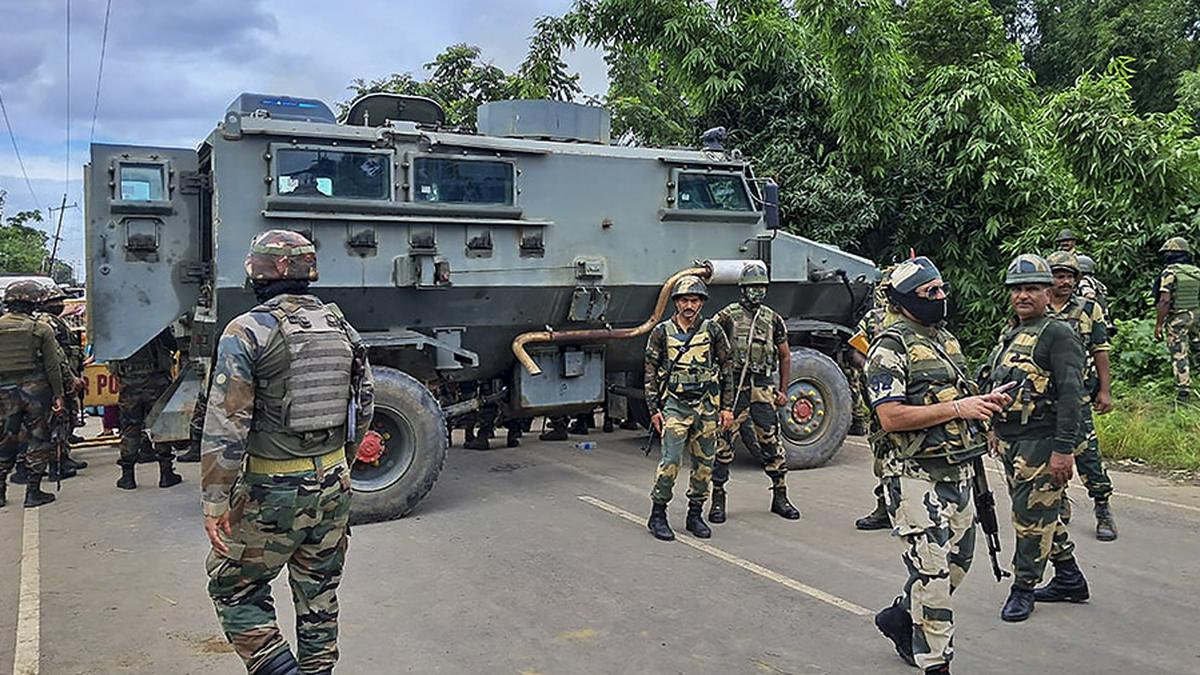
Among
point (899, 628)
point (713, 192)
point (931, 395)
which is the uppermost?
point (713, 192)

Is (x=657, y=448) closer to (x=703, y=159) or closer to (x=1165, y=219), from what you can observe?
(x=703, y=159)

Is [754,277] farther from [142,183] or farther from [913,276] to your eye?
[142,183]

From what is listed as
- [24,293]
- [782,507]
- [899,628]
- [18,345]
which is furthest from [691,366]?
[24,293]

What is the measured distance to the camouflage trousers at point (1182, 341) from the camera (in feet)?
28.7

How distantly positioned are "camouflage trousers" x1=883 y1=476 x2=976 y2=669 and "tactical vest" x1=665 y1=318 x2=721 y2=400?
223cm

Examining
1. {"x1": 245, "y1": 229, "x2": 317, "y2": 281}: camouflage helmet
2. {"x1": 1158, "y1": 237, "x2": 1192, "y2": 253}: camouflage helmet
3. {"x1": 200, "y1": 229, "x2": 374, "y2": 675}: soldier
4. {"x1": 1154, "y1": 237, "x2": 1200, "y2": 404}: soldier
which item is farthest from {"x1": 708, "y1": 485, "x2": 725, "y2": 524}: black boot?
{"x1": 1158, "y1": 237, "x2": 1192, "y2": 253}: camouflage helmet

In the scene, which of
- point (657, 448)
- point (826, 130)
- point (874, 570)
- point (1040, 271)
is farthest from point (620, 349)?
point (826, 130)

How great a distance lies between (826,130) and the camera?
1266 cm

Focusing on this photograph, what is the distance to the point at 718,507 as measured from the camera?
617cm

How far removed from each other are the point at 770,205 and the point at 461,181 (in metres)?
2.74

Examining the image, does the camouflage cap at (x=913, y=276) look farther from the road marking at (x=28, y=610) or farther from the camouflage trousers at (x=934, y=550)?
the road marking at (x=28, y=610)

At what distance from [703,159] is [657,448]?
2.74 m

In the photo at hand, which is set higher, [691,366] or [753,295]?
[753,295]

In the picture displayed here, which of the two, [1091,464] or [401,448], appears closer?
[1091,464]
